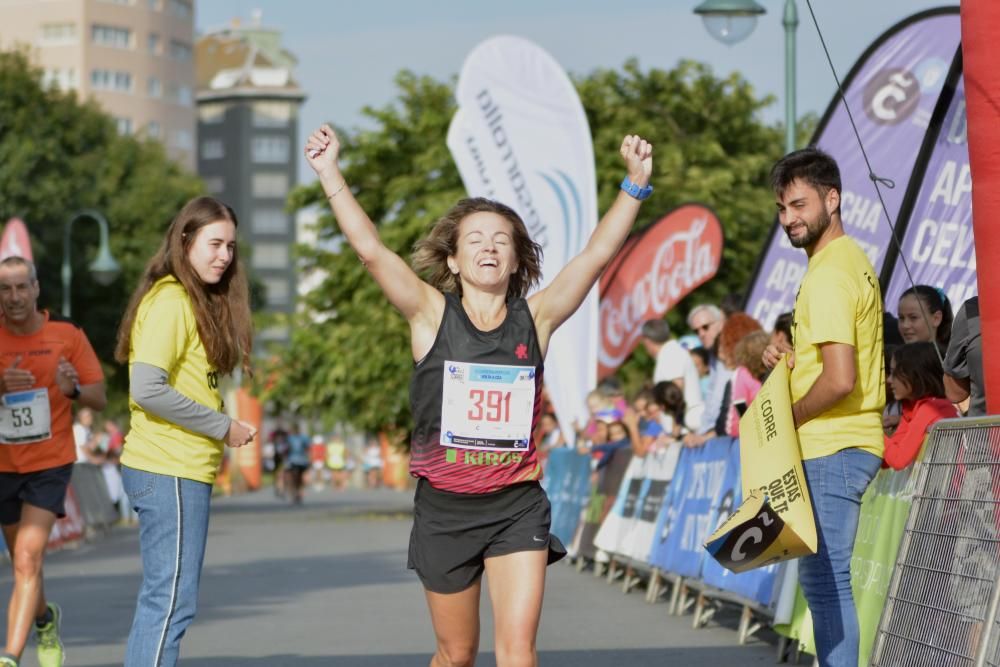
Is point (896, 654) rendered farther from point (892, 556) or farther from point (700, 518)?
point (700, 518)

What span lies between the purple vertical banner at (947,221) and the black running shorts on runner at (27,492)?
18.2 feet

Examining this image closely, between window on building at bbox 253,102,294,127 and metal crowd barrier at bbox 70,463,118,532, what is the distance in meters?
147

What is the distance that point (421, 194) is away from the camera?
3728 centimetres

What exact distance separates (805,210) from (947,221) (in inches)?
229

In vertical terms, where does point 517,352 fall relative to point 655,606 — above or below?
above

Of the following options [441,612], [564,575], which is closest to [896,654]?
[441,612]

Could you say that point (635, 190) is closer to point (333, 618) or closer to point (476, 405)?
point (476, 405)

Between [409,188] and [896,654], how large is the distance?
31131 millimetres

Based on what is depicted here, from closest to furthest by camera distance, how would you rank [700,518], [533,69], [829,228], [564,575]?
[829,228] < [700,518] < [564,575] < [533,69]

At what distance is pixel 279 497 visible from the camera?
55125 mm

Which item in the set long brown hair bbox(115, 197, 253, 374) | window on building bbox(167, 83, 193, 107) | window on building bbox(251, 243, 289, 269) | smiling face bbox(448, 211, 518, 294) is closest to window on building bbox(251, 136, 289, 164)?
window on building bbox(251, 243, 289, 269)

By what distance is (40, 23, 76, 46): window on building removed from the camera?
12375cm

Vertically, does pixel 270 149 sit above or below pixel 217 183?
above

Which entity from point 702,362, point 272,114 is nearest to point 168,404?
point 702,362
